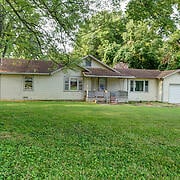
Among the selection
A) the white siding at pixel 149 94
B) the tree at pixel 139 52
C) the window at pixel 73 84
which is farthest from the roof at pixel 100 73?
the tree at pixel 139 52

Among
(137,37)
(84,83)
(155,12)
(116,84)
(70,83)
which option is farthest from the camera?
(137,37)

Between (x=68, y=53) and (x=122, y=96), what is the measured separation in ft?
42.4

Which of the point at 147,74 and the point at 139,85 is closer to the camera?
the point at 139,85

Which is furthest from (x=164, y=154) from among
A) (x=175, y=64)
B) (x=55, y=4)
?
(x=175, y=64)

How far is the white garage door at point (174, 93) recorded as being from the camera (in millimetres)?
27658

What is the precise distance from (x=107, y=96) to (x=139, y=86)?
446cm

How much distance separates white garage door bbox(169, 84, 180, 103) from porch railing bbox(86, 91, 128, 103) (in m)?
5.42

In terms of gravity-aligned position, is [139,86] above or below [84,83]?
below

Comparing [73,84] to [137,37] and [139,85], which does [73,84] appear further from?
[137,37]

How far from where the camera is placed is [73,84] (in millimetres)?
25078

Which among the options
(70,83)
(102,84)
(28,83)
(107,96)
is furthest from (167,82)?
(28,83)

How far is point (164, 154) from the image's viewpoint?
6.22 meters

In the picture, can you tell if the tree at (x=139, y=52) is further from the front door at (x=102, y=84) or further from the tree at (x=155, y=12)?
the tree at (x=155, y=12)

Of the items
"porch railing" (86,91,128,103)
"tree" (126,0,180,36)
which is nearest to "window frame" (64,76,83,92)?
"porch railing" (86,91,128,103)
